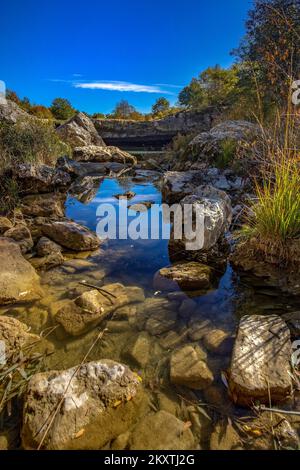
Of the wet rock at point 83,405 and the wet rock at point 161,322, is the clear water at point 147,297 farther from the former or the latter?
the wet rock at point 83,405

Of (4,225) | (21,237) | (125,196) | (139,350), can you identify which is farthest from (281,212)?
(125,196)

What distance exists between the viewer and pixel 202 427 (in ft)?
4.70

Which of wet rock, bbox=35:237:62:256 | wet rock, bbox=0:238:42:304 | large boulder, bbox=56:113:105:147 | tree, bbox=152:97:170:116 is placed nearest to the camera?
wet rock, bbox=0:238:42:304

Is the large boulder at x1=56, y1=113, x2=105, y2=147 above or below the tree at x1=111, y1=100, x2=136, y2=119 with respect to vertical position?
below

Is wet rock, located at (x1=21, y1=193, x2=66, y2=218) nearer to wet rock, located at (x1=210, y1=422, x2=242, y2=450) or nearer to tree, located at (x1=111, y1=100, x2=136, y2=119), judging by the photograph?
wet rock, located at (x1=210, y1=422, x2=242, y2=450)

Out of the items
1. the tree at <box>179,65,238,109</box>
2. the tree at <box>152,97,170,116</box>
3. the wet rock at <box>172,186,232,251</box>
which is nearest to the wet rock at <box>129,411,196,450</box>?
the wet rock at <box>172,186,232,251</box>

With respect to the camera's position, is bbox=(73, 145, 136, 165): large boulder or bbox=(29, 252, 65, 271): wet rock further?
bbox=(73, 145, 136, 165): large boulder

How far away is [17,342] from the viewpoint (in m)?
1.95

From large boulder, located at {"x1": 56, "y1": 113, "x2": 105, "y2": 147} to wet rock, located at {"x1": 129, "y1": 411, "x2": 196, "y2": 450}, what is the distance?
50.3ft

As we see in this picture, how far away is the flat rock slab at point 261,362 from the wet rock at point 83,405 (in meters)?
0.62

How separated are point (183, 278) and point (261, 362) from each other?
121cm

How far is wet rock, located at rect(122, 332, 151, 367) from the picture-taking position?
74.9 inches

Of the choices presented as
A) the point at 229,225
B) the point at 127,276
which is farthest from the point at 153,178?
the point at 127,276

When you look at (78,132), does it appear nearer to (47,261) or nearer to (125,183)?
(125,183)
